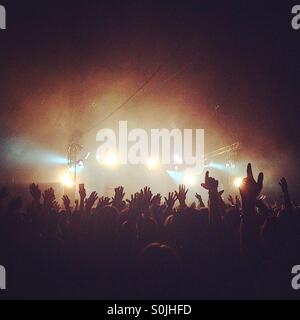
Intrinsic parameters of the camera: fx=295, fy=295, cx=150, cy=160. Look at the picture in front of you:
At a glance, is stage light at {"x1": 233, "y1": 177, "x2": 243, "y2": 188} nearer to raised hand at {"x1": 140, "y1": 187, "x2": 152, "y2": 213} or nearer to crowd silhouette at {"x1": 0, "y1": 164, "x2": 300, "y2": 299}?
raised hand at {"x1": 140, "y1": 187, "x2": 152, "y2": 213}

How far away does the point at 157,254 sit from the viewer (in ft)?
8.00

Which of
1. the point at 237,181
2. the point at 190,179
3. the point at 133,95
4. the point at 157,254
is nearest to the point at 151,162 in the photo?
the point at 190,179

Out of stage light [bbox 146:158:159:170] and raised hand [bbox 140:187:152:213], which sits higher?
stage light [bbox 146:158:159:170]

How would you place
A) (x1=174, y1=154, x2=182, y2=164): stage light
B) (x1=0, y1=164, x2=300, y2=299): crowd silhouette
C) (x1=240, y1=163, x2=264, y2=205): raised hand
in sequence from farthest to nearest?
1. (x1=174, y1=154, x2=182, y2=164): stage light
2. (x1=240, y1=163, x2=264, y2=205): raised hand
3. (x1=0, y1=164, x2=300, y2=299): crowd silhouette

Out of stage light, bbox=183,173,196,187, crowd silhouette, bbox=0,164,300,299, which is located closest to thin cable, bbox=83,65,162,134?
crowd silhouette, bbox=0,164,300,299

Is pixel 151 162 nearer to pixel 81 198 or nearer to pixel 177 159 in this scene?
pixel 177 159

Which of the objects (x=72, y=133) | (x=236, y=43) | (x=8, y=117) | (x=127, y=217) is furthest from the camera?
(x=72, y=133)

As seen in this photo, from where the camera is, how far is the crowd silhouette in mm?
2822

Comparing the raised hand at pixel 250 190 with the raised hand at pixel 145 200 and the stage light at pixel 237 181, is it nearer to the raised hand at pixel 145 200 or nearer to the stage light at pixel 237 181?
the raised hand at pixel 145 200

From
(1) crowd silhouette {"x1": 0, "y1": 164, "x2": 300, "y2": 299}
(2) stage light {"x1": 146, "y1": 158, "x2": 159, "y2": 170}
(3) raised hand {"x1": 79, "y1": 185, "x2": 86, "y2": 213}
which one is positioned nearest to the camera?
(1) crowd silhouette {"x1": 0, "y1": 164, "x2": 300, "y2": 299}

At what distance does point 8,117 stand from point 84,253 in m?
10.1
